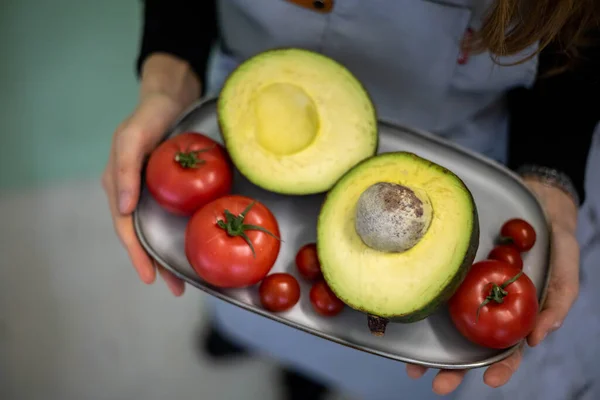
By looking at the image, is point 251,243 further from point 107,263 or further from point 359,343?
point 107,263

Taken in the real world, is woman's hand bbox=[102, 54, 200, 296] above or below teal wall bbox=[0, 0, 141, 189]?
above

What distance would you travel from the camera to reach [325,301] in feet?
2.15

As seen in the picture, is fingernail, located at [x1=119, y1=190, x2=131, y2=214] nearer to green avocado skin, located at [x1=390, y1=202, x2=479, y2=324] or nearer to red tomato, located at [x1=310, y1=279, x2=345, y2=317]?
red tomato, located at [x1=310, y1=279, x2=345, y2=317]

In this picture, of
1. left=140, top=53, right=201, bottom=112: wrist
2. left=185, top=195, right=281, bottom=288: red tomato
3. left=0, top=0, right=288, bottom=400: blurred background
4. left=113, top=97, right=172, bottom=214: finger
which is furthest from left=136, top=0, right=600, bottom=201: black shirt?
left=0, top=0, right=288, bottom=400: blurred background

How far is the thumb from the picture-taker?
0.73 metres

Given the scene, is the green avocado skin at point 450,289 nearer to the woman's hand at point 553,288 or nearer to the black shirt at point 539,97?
the woman's hand at point 553,288

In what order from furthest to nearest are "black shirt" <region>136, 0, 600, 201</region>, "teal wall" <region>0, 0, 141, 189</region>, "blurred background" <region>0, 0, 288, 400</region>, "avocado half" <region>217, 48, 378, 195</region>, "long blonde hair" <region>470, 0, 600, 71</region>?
1. "teal wall" <region>0, 0, 141, 189</region>
2. "blurred background" <region>0, 0, 288, 400</region>
3. "black shirt" <region>136, 0, 600, 201</region>
4. "avocado half" <region>217, 48, 378, 195</region>
5. "long blonde hair" <region>470, 0, 600, 71</region>

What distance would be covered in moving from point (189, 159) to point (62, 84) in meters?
1.08

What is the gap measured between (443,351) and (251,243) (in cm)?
27

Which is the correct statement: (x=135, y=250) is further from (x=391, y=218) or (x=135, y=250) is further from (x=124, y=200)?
(x=391, y=218)

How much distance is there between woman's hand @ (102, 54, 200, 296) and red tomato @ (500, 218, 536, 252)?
1.47 feet

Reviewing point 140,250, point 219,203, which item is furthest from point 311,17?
point 140,250

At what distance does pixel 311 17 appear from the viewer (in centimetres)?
72

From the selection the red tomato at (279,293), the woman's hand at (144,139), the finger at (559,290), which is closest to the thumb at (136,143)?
the woman's hand at (144,139)
